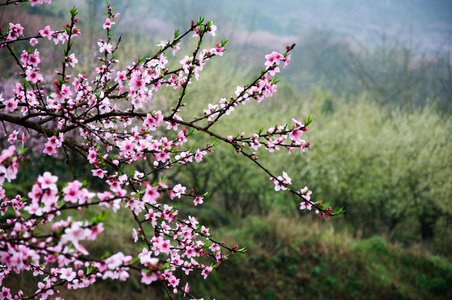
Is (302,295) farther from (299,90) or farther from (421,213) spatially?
(299,90)

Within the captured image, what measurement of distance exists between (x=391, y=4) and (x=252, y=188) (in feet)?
238

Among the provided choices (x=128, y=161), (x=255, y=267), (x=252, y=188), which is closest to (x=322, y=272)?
(x=255, y=267)

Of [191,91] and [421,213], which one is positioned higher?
[191,91]

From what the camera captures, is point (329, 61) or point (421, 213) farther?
point (329, 61)

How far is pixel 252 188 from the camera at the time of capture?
11.6 m

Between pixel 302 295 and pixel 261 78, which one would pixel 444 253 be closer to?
pixel 302 295

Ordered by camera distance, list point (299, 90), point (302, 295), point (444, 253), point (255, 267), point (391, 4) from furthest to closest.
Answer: point (391, 4) < point (299, 90) < point (444, 253) < point (255, 267) < point (302, 295)

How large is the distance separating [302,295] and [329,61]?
136 feet

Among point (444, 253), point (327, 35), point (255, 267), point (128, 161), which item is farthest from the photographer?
point (327, 35)

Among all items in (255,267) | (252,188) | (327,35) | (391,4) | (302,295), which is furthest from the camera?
(391,4)

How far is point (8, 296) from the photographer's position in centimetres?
234

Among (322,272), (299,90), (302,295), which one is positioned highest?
(299,90)

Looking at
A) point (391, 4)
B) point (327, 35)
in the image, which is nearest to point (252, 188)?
point (327, 35)

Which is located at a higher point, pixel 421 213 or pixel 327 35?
pixel 327 35
